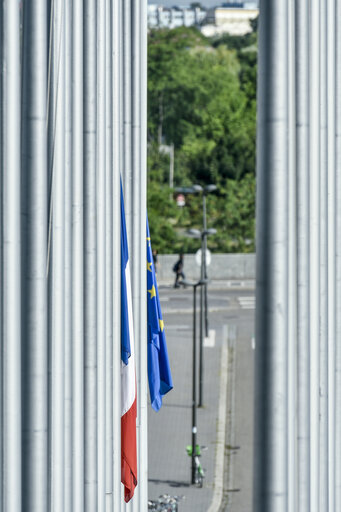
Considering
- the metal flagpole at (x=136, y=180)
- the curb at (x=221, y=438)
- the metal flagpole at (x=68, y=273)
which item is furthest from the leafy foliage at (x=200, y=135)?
the metal flagpole at (x=68, y=273)

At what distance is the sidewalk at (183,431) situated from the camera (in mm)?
26719

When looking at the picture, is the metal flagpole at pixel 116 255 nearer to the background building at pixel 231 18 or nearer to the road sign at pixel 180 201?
the road sign at pixel 180 201

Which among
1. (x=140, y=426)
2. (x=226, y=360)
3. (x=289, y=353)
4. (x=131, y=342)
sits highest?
(x=289, y=353)

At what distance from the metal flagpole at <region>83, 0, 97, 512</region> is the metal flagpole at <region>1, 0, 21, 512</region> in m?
Answer: 3.48

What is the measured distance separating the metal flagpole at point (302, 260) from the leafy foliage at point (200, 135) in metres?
54.4

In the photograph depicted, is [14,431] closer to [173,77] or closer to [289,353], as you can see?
[289,353]

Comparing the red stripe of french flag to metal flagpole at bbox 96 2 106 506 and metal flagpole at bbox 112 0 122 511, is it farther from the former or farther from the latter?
metal flagpole at bbox 96 2 106 506

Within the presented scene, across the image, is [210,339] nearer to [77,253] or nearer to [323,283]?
[77,253]

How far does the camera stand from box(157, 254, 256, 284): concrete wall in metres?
58.8

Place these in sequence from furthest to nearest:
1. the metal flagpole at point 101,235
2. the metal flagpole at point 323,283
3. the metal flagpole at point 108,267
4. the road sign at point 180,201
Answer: the road sign at point 180,201 < the metal flagpole at point 108,267 < the metal flagpole at point 101,235 < the metal flagpole at point 323,283

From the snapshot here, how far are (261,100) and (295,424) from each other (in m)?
2.00

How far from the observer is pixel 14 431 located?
7.34m

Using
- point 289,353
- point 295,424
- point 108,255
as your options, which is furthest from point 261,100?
point 108,255

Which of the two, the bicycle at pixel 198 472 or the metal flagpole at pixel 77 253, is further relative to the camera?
the bicycle at pixel 198 472
